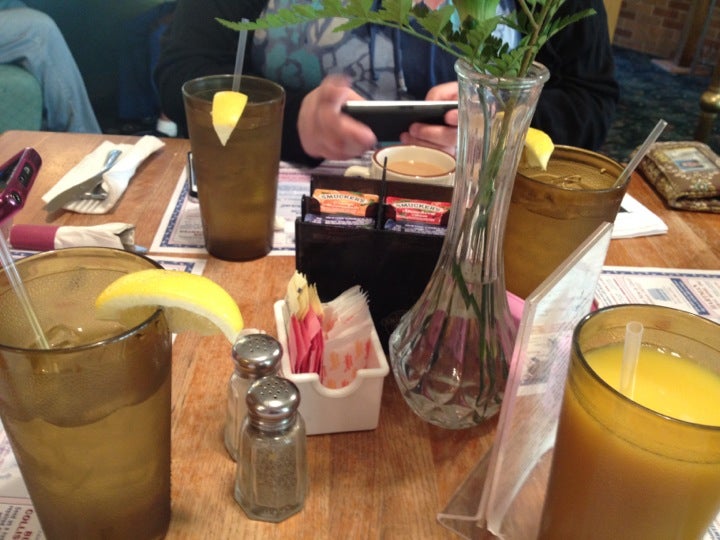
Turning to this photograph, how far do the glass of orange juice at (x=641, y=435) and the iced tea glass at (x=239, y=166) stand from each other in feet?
1.57

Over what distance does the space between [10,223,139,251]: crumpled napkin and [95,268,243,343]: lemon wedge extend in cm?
42

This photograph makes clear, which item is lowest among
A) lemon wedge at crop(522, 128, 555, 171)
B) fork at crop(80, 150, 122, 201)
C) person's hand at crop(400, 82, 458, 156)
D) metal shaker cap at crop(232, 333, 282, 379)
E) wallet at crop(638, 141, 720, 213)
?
fork at crop(80, 150, 122, 201)

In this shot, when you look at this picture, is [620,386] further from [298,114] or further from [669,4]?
[669,4]

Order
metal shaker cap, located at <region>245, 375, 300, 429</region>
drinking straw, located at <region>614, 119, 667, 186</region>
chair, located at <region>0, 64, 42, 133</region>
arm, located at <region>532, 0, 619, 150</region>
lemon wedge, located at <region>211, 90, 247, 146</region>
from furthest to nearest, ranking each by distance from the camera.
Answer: chair, located at <region>0, 64, 42, 133</region> < arm, located at <region>532, 0, 619, 150</region> < lemon wedge, located at <region>211, 90, 247, 146</region> < drinking straw, located at <region>614, 119, 667, 186</region> < metal shaker cap, located at <region>245, 375, 300, 429</region>

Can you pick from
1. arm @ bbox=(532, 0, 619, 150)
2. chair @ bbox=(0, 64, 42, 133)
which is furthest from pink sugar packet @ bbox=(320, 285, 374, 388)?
chair @ bbox=(0, 64, 42, 133)

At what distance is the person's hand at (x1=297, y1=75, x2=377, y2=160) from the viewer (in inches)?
40.6

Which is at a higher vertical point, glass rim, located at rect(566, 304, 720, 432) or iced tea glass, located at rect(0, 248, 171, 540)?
glass rim, located at rect(566, 304, 720, 432)

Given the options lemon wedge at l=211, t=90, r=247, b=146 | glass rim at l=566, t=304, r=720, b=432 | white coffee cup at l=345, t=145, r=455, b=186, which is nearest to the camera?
glass rim at l=566, t=304, r=720, b=432

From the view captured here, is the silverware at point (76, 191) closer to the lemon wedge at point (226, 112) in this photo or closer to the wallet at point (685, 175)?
the lemon wedge at point (226, 112)

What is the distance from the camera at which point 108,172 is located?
0.96m

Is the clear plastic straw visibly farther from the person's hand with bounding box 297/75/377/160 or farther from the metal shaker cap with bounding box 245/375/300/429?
the person's hand with bounding box 297/75/377/160

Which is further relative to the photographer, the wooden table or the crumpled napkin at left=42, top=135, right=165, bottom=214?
the crumpled napkin at left=42, top=135, right=165, bottom=214

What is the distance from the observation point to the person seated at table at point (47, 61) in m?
2.39

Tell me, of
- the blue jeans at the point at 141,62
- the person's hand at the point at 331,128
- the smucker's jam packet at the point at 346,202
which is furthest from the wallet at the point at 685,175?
the blue jeans at the point at 141,62
